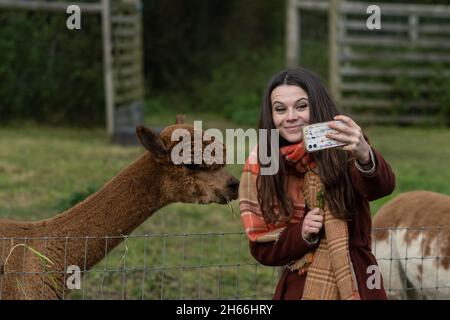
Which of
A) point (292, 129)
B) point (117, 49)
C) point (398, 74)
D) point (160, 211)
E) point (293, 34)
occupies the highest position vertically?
point (293, 34)

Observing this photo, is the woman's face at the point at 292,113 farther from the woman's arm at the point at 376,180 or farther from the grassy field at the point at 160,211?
the grassy field at the point at 160,211

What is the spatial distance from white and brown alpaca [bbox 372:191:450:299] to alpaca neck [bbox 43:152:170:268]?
157cm

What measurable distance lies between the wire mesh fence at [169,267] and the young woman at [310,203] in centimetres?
70

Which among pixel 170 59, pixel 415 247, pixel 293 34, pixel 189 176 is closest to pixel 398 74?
pixel 293 34

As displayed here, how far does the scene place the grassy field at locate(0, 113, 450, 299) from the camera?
6.91 m

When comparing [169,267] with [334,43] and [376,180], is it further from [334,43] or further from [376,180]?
[334,43]

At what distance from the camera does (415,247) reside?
19.1ft

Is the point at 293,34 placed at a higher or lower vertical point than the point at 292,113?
higher

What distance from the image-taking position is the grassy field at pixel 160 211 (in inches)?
272

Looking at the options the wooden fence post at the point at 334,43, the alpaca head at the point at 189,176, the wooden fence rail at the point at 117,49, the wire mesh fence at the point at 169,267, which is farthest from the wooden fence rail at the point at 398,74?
the alpaca head at the point at 189,176

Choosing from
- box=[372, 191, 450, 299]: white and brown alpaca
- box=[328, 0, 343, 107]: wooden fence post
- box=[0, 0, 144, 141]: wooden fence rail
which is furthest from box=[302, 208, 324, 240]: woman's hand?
box=[328, 0, 343, 107]: wooden fence post

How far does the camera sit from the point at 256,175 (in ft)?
12.7

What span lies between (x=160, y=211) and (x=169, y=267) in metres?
4.26
